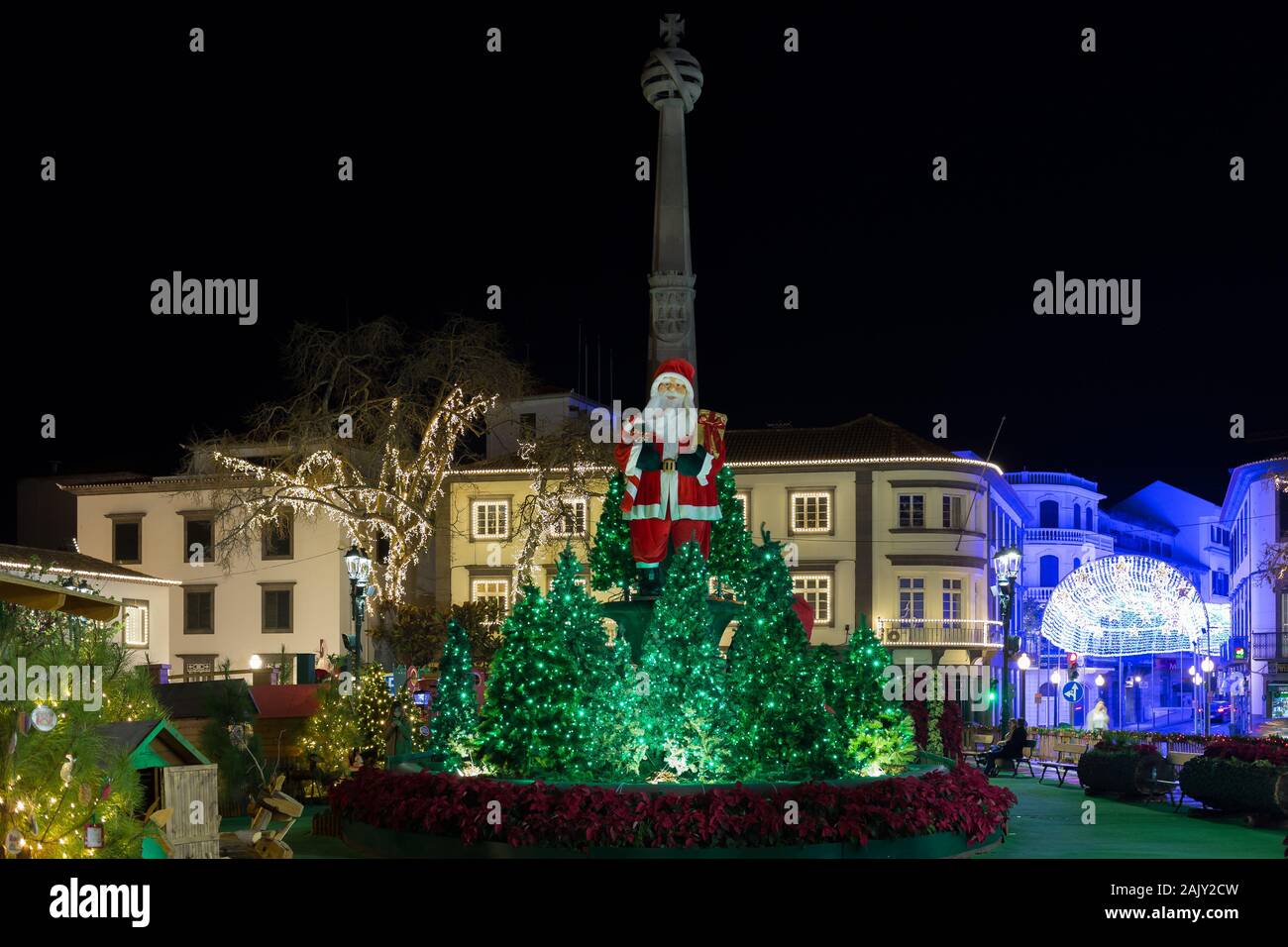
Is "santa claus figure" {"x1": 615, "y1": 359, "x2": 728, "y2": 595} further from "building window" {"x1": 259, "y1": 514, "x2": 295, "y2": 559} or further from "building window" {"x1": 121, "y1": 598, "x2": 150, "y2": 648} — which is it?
"building window" {"x1": 259, "y1": 514, "x2": 295, "y2": 559}

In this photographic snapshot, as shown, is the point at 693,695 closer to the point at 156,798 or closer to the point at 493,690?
the point at 493,690

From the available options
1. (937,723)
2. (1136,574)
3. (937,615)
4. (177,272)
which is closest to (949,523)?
(937,615)

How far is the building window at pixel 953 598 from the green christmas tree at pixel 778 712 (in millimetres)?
33477

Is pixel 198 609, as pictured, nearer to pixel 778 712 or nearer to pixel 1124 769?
pixel 1124 769

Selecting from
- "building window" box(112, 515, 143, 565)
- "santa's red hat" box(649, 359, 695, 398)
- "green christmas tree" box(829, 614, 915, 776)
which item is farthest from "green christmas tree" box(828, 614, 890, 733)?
"building window" box(112, 515, 143, 565)

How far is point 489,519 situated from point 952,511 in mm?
15612

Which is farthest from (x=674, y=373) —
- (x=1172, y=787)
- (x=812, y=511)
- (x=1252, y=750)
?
(x=812, y=511)

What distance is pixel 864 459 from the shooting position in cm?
4891

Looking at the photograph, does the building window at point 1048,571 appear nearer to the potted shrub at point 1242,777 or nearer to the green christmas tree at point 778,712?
the potted shrub at point 1242,777

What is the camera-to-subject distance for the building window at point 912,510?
4881 centimetres

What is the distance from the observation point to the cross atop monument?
1961cm

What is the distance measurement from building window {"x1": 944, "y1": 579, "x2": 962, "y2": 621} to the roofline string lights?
15.5 feet

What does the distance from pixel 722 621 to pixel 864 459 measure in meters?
30.8

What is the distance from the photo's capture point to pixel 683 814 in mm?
14078
